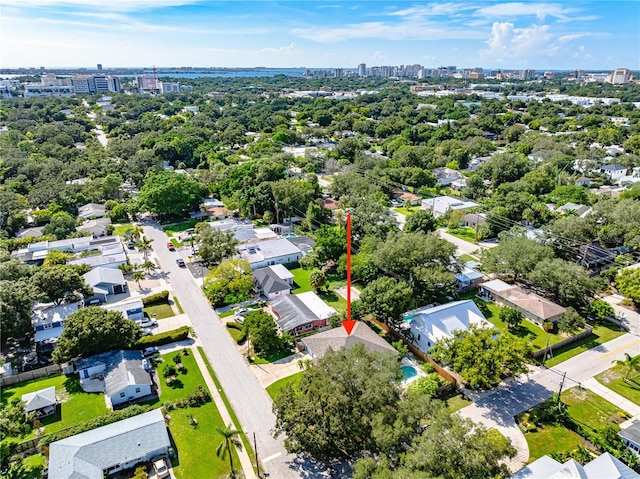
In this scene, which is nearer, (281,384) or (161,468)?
(161,468)

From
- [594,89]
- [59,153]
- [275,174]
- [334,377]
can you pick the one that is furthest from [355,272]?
[594,89]

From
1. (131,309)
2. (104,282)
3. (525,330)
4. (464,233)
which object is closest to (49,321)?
(131,309)

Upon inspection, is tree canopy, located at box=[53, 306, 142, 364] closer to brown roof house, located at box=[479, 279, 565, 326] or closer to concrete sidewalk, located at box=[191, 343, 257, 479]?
concrete sidewalk, located at box=[191, 343, 257, 479]

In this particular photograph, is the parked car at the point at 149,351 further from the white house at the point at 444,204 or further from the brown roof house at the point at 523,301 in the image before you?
the white house at the point at 444,204

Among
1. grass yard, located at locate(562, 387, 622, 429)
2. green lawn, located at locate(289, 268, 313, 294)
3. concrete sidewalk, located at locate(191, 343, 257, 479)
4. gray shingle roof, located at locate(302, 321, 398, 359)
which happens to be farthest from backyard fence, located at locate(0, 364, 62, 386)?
grass yard, located at locate(562, 387, 622, 429)

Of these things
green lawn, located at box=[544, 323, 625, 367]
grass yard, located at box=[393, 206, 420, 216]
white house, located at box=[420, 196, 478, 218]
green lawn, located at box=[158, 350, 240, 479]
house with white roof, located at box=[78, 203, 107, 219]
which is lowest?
green lawn, located at box=[158, 350, 240, 479]

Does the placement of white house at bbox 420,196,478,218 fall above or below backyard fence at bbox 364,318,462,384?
above

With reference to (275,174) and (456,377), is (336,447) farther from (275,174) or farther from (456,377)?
(275,174)

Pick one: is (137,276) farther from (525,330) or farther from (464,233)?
(464,233)
